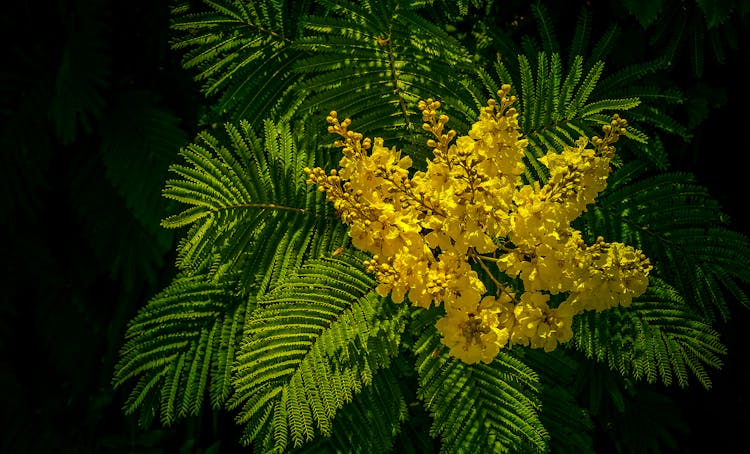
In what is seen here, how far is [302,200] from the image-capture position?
74.9 inches

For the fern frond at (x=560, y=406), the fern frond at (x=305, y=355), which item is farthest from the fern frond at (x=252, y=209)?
the fern frond at (x=560, y=406)

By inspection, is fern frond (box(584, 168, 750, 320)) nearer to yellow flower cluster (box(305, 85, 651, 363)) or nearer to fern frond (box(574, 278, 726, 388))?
fern frond (box(574, 278, 726, 388))

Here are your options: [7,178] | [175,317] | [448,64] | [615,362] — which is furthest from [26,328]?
[615,362]

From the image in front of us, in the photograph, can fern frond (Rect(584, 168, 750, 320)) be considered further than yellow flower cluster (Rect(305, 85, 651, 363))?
Yes

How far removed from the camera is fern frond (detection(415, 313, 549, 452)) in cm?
172

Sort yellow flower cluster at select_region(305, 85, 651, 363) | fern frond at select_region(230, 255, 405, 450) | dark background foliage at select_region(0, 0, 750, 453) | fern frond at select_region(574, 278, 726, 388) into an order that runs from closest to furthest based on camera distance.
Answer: yellow flower cluster at select_region(305, 85, 651, 363) < fern frond at select_region(230, 255, 405, 450) < fern frond at select_region(574, 278, 726, 388) < dark background foliage at select_region(0, 0, 750, 453)

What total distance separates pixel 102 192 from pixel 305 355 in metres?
1.49

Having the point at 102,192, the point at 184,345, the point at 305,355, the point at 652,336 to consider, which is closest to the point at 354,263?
the point at 305,355

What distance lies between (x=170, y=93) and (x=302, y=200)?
4.25ft

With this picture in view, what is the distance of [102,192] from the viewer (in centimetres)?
268

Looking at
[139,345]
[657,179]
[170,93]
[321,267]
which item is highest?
[170,93]

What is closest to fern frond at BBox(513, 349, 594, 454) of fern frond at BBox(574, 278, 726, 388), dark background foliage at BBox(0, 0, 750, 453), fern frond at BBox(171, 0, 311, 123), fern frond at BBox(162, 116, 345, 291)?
fern frond at BBox(574, 278, 726, 388)

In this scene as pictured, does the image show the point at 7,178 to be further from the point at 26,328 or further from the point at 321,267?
the point at 321,267

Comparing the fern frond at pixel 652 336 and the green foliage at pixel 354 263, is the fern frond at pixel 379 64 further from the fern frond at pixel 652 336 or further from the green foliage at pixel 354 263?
the fern frond at pixel 652 336
